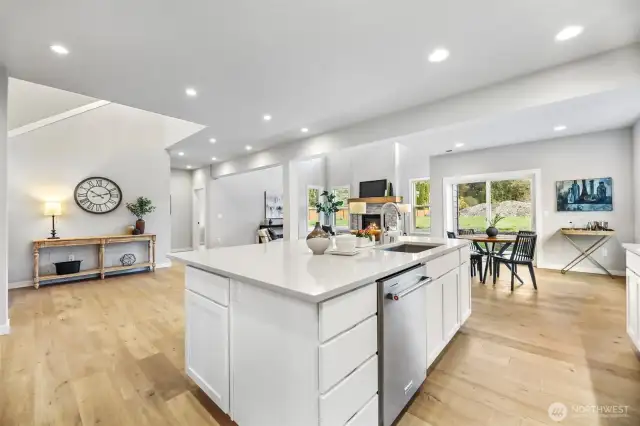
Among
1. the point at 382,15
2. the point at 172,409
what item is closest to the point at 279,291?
the point at 172,409

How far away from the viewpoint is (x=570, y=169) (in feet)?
18.1

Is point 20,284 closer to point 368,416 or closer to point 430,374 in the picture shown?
point 368,416

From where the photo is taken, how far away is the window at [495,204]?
6234 millimetres

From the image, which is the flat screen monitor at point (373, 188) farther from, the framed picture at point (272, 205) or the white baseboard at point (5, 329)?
the white baseboard at point (5, 329)

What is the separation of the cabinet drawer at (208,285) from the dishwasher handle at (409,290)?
86 cm

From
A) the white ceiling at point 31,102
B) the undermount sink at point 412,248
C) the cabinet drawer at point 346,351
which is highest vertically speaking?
the white ceiling at point 31,102

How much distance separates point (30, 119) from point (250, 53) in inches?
180

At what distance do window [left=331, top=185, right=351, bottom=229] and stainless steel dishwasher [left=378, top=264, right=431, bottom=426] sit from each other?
7782 mm

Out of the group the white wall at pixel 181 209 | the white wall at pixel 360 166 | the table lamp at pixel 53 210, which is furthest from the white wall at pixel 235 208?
the table lamp at pixel 53 210

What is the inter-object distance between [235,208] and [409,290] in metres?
7.75

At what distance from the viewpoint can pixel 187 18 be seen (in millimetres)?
2211

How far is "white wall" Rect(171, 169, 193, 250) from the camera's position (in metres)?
8.79

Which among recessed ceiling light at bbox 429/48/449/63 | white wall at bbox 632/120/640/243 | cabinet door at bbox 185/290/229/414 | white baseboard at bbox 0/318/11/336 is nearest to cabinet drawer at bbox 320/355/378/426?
cabinet door at bbox 185/290/229/414

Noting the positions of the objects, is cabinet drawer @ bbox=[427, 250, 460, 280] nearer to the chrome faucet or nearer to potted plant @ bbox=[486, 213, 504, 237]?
the chrome faucet
